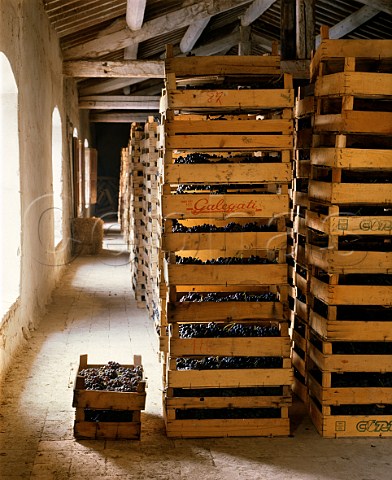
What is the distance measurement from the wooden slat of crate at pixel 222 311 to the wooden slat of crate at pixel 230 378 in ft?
1.32

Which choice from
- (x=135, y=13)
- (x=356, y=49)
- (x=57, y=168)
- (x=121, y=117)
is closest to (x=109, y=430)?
(x=356, y=49)

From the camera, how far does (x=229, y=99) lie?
5254 millimetres

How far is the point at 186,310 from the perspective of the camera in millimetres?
5289

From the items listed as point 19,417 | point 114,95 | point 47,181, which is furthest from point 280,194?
point 114,95

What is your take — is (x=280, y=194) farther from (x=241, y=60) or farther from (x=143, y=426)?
(x=143, y=426)

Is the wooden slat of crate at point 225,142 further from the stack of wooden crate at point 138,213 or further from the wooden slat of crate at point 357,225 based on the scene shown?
the stack of wooden crate at point 138,213

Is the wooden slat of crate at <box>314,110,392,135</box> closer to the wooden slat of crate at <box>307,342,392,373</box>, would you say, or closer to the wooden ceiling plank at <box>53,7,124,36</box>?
the wooden slat of crate at <box>307,342,392,373</box>

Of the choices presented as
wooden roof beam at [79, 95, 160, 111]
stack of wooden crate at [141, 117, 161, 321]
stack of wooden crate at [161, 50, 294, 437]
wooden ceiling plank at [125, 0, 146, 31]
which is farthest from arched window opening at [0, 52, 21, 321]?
wooden roof beam at [79, 95, 160, 111]

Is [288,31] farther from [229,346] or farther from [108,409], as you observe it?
[108,409]

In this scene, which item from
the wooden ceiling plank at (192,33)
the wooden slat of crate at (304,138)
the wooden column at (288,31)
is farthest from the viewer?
the wooden ceiling plank at (192,33)

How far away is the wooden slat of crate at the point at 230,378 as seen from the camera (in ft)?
17.3

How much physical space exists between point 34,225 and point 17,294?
1.57 m

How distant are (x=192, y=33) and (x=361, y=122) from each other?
922cm

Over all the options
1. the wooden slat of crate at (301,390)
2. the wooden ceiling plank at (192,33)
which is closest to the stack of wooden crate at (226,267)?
the wooden slat of crate at (301,390)
